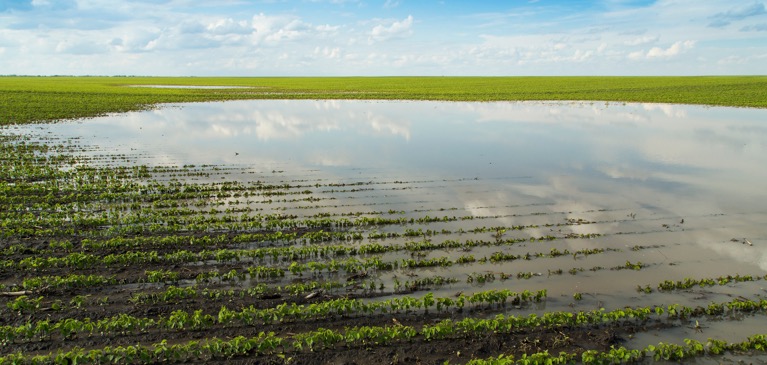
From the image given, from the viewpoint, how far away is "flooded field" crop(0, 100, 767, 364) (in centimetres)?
801

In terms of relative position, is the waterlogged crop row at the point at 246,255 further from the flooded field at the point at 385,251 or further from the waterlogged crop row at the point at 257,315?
the waterlogged crop row at the point at 257,315

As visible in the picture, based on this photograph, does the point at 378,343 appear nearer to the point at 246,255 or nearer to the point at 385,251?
the point at 385,251

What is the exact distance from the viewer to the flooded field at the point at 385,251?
8008 millimetres

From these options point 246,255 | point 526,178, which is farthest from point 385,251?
point 526,178

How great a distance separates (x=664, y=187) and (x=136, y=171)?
70.1ft

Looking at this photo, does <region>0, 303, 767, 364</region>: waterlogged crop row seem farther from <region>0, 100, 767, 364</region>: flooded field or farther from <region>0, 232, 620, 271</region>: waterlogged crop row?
<region>0, 232, 620, 271</region>: waterlogged crop row

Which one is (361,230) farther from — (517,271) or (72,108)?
(72,108)

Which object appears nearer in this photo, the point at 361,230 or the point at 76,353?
the point at 76,353

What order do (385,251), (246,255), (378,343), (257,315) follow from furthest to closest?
(385,251) → (246,255) → (257,315) → (378,343)

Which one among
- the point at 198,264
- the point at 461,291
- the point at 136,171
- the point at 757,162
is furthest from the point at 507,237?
the point at 757,162

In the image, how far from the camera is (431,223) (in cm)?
1385

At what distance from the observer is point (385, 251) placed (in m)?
11.8

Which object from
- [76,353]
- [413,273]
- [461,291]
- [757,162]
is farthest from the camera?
[757,162]

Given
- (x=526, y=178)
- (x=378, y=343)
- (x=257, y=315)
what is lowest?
(x=378, y=343)
